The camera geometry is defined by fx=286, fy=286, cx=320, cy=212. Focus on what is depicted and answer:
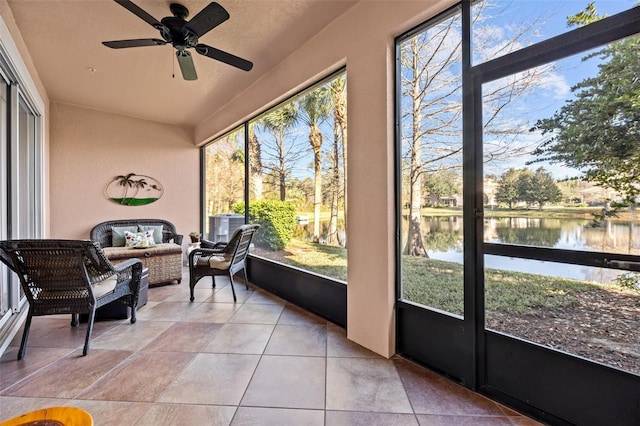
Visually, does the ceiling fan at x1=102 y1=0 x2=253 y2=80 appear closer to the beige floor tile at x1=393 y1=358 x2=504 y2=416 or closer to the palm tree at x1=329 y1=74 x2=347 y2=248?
the palm tree at x1=329 y1=74 x2=347 y2=248

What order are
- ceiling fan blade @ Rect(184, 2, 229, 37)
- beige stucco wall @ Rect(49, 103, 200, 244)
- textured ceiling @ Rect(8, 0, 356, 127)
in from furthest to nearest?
1. beige stucco wall @ Rect(49, 103, 200, 244)
2. textured ceiling @ Rect(8, 0, 356, 127)
3. ceiling fan blade @ Rect(184, 2, 229, 37)

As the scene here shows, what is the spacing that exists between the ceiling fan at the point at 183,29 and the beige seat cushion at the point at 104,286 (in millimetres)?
2017

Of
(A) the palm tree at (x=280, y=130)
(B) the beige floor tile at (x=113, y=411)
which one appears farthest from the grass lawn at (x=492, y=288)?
(A) the palm tree at (x=280, y=130)

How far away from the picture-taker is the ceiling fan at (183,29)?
2.01 meters

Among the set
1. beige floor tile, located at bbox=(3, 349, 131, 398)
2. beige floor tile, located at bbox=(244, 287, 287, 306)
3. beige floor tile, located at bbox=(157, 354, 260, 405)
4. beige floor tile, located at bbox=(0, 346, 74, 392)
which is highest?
beige floor tile, located at bbox=(244, 287, 287, 306)

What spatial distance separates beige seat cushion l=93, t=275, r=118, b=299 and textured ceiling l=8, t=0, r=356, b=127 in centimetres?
238

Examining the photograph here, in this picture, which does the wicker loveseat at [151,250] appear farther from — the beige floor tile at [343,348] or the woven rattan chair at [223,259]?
the beige floor tile at [343,348]

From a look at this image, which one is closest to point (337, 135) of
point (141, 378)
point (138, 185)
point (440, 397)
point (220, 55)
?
point (220, 55)

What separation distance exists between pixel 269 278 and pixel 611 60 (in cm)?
376

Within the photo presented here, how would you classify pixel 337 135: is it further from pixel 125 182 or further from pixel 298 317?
pixel 125 182

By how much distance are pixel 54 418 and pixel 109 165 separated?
5.47 m

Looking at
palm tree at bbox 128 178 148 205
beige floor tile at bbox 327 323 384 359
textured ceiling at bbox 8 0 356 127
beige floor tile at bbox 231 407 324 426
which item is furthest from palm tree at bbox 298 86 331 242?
palm tree at bbox 128 178 148 205

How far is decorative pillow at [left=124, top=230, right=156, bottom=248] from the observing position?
4586 mm

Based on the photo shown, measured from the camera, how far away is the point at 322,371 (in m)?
2.05
